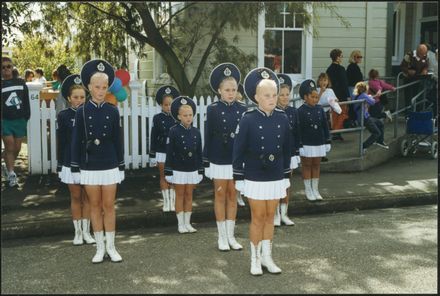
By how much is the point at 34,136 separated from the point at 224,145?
15.8 ft

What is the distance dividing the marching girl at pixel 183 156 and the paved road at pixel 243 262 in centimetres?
50

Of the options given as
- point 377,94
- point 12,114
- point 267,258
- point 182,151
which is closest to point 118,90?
point 12,114

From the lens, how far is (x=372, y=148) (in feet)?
35.7

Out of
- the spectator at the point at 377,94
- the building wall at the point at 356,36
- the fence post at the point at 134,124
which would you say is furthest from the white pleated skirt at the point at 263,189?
the building wall at the point at 356,36

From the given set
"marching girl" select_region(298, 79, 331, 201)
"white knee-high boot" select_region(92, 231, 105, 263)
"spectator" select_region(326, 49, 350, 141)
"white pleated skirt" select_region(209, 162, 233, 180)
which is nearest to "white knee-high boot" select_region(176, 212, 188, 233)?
"white pleated skirt" select_region(209, 162, 233, 180)

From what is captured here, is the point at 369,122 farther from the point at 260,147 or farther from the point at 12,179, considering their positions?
the point at 12,179

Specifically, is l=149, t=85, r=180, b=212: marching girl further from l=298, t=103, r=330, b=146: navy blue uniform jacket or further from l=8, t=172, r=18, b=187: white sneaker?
l=8, t=172, r=18, b=187: white sneaker

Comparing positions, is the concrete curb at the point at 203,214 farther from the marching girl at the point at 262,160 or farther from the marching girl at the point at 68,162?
the marching girl at the point at 262,160

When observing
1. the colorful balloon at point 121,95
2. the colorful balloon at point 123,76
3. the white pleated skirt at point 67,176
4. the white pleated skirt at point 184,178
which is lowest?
the white pleated skirt at point 184,178

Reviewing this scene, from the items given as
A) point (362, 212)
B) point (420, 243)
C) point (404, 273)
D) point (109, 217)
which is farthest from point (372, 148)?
point (109, 217)

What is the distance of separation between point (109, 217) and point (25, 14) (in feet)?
20.1

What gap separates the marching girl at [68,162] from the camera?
20.5 feet

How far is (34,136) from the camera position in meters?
9.70

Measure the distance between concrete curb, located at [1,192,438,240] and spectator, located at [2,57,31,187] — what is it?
2413mm
